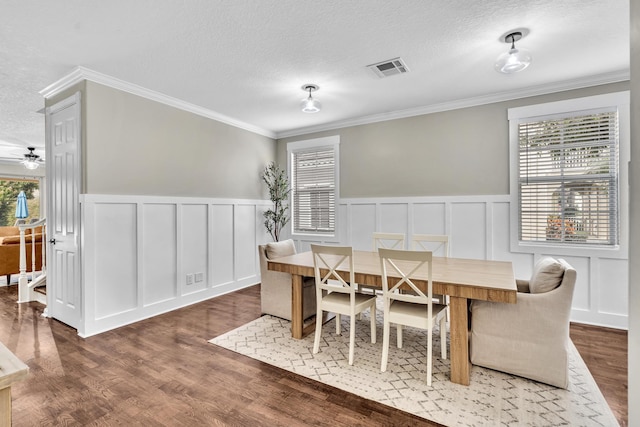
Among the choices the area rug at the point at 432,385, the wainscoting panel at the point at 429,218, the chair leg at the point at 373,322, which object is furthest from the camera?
the wainscoting panel at the point at 429,218

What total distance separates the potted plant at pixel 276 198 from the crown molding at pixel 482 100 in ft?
2.70

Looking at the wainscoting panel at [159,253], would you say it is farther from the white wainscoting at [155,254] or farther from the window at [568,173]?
the window at [568,173]

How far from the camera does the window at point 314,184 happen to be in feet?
17.1

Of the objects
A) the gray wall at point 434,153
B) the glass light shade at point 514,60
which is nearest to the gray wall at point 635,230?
the glass light shade at point 514,60

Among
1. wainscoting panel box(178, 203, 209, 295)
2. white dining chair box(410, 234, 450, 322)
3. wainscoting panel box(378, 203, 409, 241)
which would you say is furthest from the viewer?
wainscoting panel box(378, 203, 409, 241)

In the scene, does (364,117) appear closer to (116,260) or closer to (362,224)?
(362,224)

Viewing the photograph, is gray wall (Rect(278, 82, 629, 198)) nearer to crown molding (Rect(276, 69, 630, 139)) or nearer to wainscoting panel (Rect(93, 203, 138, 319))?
crown molding (Rect(276, 69, 630, 139))

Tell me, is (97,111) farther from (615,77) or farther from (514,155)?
(615,77)

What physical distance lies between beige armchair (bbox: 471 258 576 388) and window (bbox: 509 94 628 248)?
152cm

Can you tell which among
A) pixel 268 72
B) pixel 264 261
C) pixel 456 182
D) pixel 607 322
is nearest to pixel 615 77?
pixel 456 182

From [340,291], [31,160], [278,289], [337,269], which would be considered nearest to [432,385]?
[340,291]

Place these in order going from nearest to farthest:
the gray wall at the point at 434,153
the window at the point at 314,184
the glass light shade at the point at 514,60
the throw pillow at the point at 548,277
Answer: the throw pillow at the point at 548,277 < the glass light shade at the point at 514,60 < the gray wall at the point at 434,153 < the window at the point at 314,184

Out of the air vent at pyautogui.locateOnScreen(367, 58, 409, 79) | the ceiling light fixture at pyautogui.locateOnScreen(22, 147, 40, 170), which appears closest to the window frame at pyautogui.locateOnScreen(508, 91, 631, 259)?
the air vent at pyautogui.locateOnScreen(367, 58, 409, 79)

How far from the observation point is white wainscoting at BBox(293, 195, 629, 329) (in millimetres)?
3332
